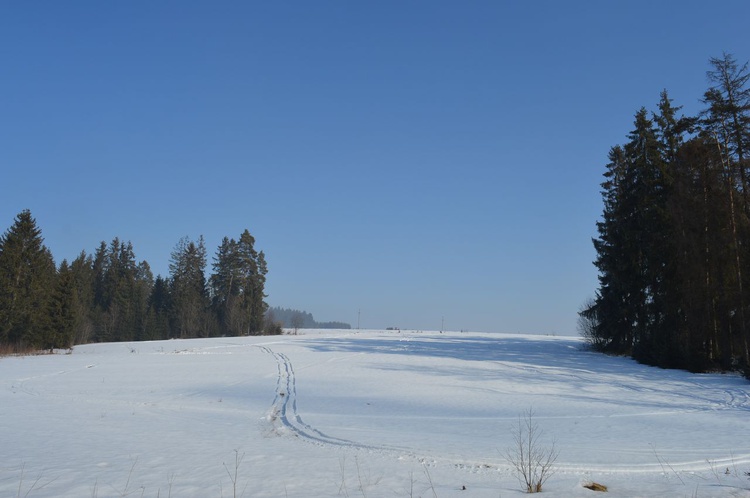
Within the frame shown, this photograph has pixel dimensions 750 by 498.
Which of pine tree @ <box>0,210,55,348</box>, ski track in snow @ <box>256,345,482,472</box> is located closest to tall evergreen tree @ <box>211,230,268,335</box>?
pine tree @ <box>0,210,55,348</box>

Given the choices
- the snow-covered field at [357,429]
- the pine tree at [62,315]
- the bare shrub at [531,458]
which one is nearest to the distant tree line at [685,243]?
the snow-covered field at [357,429]

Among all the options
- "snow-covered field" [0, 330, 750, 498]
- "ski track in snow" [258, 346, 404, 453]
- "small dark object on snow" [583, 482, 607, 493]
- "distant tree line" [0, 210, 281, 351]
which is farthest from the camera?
"distant tree line" [0, 210, 281, 351]

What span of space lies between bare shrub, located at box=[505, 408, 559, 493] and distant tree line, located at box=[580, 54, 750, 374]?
673 inches

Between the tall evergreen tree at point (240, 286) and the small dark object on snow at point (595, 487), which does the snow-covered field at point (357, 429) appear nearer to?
the small dark object on snow at point (595, 487)

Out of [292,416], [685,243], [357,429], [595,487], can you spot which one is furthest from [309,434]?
[685,243]

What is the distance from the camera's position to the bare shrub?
7547 millimetres

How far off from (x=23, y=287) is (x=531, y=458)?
5324cm

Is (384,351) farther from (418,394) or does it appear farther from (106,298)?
(106,298)

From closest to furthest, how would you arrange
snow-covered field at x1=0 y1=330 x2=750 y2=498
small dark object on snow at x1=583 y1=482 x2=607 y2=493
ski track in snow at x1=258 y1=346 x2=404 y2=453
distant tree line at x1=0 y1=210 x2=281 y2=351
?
small dark object on snow at x1=583 y1=482 x2=607 y2=493
snow-covered field at x1=0 y1=330 x2=750 y2=498
ski track in snow at x1=258 y1=346 x2=404 y2=453
distant tree line at x1=0 y1=210 x2=281 y2=351

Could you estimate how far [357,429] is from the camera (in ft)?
45.2

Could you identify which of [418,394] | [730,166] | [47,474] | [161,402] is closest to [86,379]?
[161,402]

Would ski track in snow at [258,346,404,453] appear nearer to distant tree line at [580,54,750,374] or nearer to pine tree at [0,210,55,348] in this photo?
distant tree line at [580,54,750,374]

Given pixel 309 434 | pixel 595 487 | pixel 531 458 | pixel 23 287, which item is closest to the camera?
pixel 595 487

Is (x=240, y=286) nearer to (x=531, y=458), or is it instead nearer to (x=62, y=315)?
(x=62, y=315)
